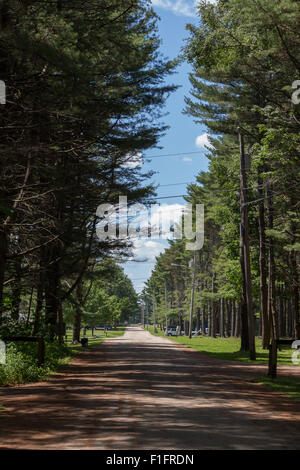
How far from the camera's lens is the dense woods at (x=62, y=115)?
1219 centimetres

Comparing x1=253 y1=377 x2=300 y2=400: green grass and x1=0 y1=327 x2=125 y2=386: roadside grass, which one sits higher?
x1=0 y1=327 x2=125 y2=386: roadside grass

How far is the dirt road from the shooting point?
23.1 ft

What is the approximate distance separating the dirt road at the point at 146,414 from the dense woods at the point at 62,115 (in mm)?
3453

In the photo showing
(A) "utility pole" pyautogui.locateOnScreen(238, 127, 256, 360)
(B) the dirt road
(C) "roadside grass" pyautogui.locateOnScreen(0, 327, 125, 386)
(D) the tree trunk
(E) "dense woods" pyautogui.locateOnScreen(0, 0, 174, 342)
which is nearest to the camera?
(B) the dirt road

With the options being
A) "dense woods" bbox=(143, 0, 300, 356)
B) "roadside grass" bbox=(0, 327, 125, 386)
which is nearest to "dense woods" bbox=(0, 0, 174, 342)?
"roadside grass" bbox=(0, 327, 125, 386)

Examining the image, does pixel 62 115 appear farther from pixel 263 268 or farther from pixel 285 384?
pixel 263 268

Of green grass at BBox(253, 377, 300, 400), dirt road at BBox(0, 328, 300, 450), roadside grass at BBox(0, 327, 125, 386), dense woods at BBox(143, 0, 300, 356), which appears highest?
dense woods at BBox(143, 0, 300, 356)

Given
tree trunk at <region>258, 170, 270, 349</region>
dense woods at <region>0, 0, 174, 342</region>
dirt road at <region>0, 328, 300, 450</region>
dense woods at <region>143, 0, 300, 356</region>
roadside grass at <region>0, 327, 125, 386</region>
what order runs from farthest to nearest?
1. tree trunk at <region>258, 170, 270, 349</region>
2. dense woods at <region>143, 0, 300, 356</region>
3. roadside grass at <region>0, 327, 125, 386</region>
4. dense woods at <region>0, 0, 174, 342</region>
5. dirt road at <region>0, 328, 300, 450</region>

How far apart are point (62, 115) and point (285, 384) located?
29.3ft

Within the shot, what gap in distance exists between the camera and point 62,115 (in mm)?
13289

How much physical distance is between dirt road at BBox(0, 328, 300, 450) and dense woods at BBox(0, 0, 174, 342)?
11.3 feet

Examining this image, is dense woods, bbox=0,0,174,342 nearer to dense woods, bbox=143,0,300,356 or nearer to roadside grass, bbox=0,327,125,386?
roadside grass, bbox=0,327,125,386

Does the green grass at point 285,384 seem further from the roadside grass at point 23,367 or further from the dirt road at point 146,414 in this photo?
the roadside grass at point 23,367

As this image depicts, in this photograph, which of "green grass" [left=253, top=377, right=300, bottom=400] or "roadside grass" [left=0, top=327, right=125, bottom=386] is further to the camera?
"roadside grass" [left=0, top=327, right=125, bottom=386]
